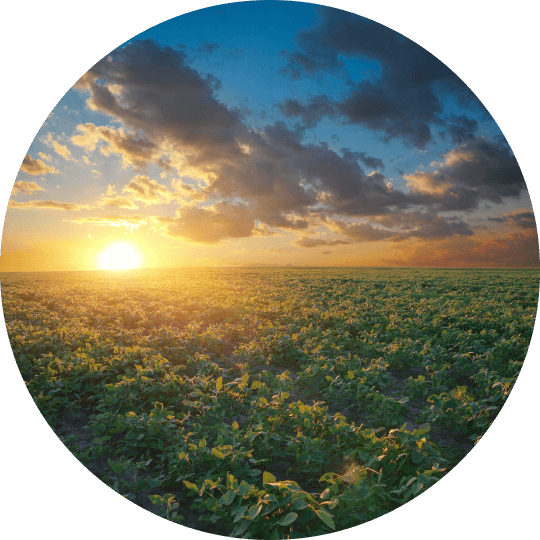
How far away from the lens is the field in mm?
3514

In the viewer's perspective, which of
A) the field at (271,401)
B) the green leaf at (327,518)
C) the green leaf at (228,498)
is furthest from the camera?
the field at (271,401)

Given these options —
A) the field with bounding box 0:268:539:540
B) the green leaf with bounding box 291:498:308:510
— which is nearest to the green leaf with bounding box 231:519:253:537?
the field with bounding box 0:268:539:540

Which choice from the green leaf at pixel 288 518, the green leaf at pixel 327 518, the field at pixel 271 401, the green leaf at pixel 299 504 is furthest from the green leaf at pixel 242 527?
the green leaf at pixel 327 518

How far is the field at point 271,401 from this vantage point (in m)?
3.51

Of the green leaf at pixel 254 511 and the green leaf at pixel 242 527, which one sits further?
the green leaf at pixel 242 527

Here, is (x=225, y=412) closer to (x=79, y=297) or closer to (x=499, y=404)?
(x=499, y=404)

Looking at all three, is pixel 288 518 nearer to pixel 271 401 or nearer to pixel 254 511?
pixel 254 511

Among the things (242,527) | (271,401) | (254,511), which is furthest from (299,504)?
(271,401)

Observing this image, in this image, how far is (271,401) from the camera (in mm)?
5598

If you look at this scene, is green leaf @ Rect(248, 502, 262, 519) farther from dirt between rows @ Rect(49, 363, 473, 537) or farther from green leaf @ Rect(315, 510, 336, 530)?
dirt between rows @ Rect(49, 363, 473, 537)

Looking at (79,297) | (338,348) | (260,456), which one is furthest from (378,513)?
(79,297)

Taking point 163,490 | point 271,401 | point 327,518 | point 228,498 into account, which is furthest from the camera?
point 271,401

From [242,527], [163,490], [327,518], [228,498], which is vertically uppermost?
[327,518]

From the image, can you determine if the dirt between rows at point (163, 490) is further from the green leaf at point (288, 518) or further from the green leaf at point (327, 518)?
the green leaf at point (327, 518)
